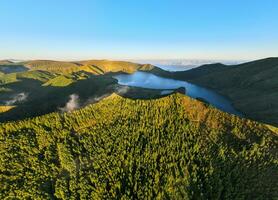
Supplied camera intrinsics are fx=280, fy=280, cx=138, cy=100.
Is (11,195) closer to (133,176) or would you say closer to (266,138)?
(133,176)

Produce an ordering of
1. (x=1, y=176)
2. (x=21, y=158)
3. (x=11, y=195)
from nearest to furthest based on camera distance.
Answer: (x=11, y=195)
(x=1, y=176)
(x=21, y=158)

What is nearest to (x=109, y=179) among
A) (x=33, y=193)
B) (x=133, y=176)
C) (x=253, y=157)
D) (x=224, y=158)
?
(x=133, y=176)

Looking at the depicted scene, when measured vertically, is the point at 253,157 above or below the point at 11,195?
above

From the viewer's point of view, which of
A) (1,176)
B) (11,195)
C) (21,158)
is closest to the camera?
(11,195)

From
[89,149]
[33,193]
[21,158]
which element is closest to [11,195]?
[33,193]

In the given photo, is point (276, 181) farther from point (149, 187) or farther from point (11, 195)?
point (11, 195)

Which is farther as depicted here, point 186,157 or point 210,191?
point 186,157

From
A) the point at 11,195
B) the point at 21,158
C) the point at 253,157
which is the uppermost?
the point at 253,157

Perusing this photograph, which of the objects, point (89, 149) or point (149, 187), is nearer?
point (149, 187)

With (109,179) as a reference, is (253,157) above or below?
above
